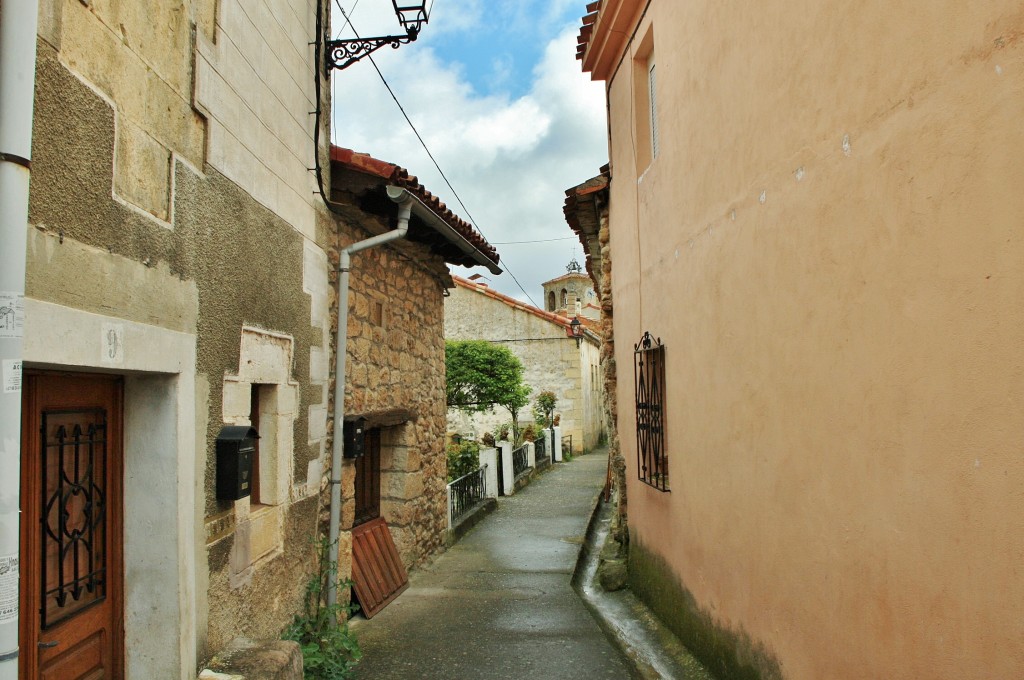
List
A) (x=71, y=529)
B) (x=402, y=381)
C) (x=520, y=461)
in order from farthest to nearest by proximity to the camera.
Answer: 1. (x=520, y=461)
2. (x=402, y=381)
3. (x=71, y=529)

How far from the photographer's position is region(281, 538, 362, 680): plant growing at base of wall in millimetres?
4613

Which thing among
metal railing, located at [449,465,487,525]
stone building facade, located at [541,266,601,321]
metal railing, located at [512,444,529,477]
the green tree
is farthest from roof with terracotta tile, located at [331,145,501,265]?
stone building facade, located at [541,266,601,321]

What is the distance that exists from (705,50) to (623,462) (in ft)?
13.5

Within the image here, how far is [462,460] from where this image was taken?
12.9 meters

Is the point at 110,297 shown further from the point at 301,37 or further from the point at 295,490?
the point at 301,37

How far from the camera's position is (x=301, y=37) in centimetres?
499

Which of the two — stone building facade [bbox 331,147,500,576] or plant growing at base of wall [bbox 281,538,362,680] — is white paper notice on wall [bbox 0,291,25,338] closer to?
plant growing at base of wall [bbox 281,538,362,680]

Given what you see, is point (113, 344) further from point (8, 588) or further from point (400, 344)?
point (400, 344)

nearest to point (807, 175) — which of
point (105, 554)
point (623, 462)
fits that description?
point (105, 554)

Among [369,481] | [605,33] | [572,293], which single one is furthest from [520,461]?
[572,293]

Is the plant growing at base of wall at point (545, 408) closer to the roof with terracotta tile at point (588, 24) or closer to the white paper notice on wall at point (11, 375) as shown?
the roof with terracotta tile at point (588, 24)

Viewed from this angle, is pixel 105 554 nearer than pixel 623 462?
Yes

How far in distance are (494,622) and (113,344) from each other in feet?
13.9

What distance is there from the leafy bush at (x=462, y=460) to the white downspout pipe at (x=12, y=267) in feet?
32.9
